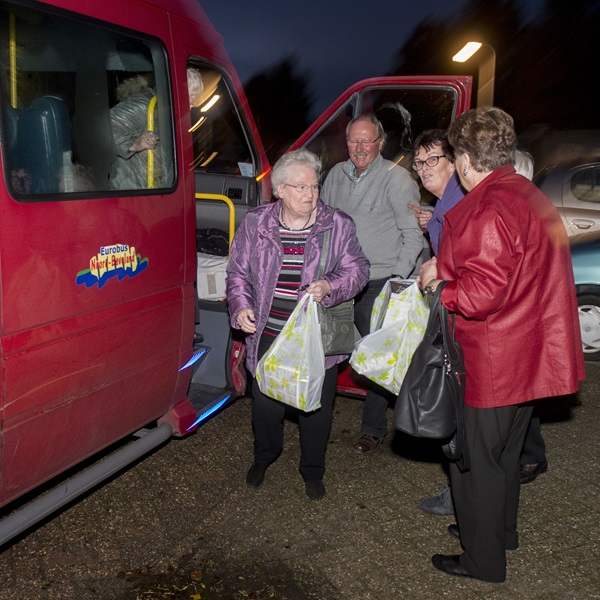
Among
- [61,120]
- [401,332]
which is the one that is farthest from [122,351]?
[401,332]

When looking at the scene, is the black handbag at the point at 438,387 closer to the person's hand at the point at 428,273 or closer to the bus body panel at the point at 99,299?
the person's hand at the point at 428,273

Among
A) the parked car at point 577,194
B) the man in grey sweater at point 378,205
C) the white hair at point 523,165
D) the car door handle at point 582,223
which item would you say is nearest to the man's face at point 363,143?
the man in grey sweater at point 378,205

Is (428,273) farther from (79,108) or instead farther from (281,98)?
(281,98)

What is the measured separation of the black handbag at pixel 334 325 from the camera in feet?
11.4

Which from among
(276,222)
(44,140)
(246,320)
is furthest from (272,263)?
(44,140)

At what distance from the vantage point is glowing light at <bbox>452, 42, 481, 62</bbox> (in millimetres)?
4355

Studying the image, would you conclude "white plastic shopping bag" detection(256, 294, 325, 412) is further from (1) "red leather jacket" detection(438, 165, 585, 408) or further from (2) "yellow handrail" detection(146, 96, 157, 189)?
(2) "yellow handrail" detection(146, 96, 157, 189)

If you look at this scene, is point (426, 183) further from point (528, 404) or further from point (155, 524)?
point (155, 524)

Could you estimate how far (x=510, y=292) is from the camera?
2697 mm

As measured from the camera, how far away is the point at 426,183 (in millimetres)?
3596

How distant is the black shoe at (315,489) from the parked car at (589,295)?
341 centimetres

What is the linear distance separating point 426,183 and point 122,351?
171cm

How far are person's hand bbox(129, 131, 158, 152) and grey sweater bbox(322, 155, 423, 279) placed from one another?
4.37 feet

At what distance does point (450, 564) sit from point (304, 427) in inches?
39.5
